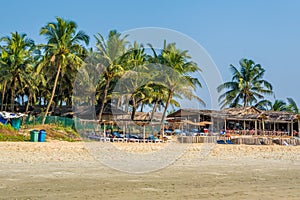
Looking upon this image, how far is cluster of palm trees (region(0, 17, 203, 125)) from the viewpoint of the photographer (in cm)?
3130

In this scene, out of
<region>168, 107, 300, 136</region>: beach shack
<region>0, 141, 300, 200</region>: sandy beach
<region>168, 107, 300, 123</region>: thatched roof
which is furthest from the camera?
<region>168, 107, 300, 123</region>: thatched roof

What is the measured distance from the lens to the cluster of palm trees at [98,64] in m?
31.3

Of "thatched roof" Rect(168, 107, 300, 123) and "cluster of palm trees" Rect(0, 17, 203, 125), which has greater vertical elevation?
"cluster of palm trees" Rect(0, 17, 203, 125)

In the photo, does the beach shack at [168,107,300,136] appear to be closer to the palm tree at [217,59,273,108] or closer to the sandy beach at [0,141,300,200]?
the palm tree at [217,59,273,108]

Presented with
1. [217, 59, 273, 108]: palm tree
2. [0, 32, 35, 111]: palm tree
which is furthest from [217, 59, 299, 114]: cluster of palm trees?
[0, 32, 35, 111]: palm tree

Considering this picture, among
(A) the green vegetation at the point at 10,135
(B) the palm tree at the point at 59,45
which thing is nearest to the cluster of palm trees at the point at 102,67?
(B) the palm tree at the point at 59,45

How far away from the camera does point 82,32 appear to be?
32.5m

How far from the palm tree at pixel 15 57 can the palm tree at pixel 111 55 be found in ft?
20.4

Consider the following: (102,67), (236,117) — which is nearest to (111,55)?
(102,67)

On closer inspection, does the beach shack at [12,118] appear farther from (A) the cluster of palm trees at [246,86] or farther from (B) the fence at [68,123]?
(A) the cluster of palm trees at [246,86]

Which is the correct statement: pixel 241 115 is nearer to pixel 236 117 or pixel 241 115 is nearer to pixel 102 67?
pixel 236 117

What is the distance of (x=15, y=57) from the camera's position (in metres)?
34.0

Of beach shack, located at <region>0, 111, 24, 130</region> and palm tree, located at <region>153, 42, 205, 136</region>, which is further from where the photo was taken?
palm tree, located at <region>153, 42, 205, 136</region>

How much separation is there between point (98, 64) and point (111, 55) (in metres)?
1.36
